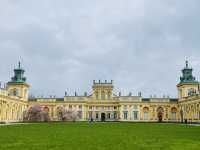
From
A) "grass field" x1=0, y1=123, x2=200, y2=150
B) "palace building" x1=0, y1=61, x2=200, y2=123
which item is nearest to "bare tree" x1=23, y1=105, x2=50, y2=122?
"palace building" x1=0, y1=61, x2=200, y2=123

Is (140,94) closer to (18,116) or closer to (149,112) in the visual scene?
(149,112)

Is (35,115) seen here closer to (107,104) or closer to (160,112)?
(107,104)

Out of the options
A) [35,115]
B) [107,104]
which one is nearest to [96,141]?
[35,115]

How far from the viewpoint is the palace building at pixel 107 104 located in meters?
77.6

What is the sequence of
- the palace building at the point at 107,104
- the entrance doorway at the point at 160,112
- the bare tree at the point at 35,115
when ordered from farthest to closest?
the entrance doorway at the point at 160,112
the palace building at the point at 107,104
the bare tree at the point at 35,115

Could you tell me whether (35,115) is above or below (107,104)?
below

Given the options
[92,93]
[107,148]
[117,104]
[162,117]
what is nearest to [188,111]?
[162,117]

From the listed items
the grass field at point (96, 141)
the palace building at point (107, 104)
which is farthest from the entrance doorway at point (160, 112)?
the grass field at point (96, 141)

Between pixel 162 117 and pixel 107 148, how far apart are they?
230 feet

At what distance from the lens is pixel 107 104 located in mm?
84375

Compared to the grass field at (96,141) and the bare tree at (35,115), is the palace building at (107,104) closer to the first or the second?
the bare tree at (35,115)

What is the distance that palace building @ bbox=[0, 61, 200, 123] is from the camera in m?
77.6

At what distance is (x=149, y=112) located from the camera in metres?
82.5

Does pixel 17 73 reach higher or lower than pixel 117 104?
higher
